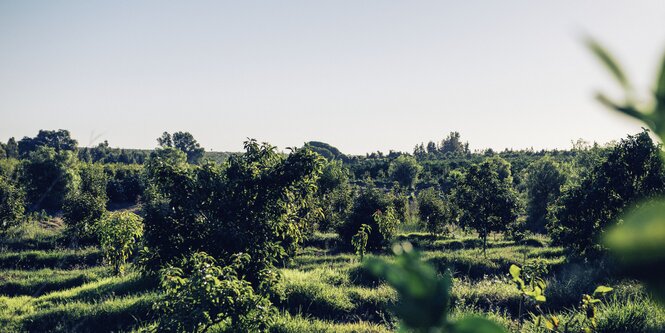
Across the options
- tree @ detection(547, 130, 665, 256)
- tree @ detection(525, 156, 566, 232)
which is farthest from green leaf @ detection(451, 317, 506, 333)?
tree @ detection(525, 156, 566, 232)

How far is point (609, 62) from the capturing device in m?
0.43

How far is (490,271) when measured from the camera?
50.6ft

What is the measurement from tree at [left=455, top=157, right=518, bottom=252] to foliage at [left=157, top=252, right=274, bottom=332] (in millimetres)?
14259

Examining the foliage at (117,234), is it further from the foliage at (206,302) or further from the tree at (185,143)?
the tree at (185,143)

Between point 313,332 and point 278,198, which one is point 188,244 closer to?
point 278,198

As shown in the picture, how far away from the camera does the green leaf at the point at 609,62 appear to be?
0.42 m

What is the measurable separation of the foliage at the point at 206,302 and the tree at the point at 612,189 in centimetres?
1253

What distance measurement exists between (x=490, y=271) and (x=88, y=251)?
1839 centimetres

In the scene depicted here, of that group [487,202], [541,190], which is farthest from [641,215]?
[541,190]

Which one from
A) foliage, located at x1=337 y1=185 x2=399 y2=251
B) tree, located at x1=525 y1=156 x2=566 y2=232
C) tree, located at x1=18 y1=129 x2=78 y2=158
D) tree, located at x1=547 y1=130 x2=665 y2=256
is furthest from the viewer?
tree, located at x1=18 y1=129 x2=78 y2=158

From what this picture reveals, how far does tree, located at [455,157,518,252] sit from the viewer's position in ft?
60.5

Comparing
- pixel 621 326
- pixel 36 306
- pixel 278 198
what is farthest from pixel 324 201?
pixel 621 326

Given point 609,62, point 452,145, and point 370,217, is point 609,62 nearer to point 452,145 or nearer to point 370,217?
point 370,217

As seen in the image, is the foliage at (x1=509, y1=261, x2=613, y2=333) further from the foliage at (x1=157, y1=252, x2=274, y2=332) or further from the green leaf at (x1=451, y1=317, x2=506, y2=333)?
the foliage at (x1=157, y1=252, x2=274, y2=332)
